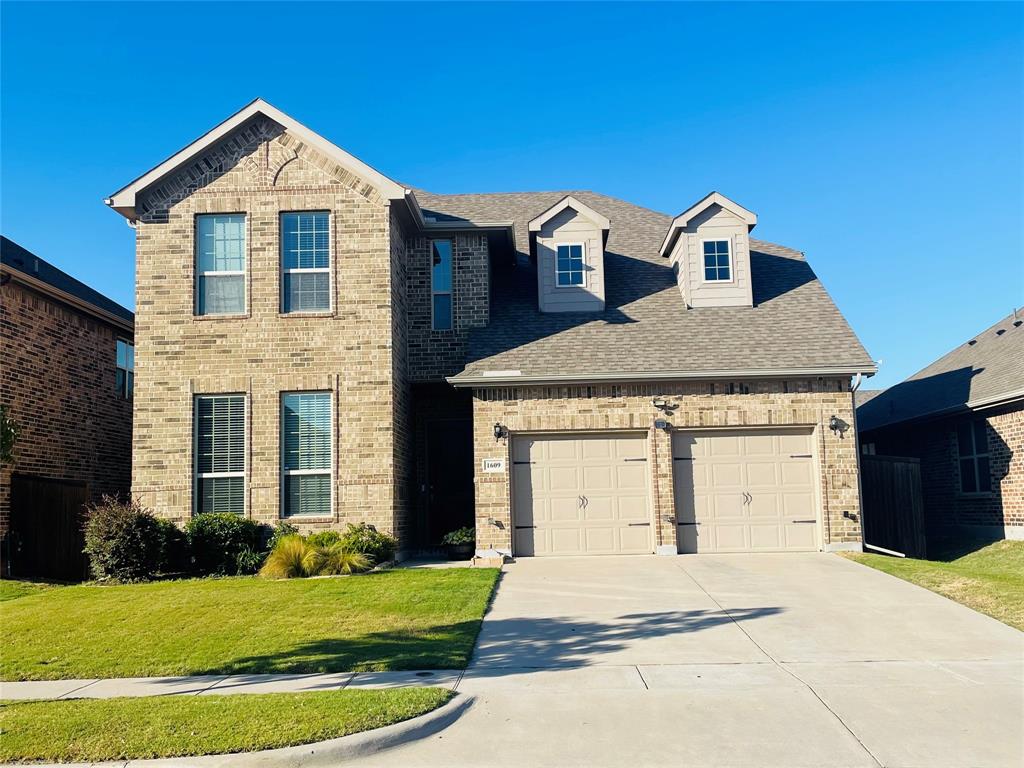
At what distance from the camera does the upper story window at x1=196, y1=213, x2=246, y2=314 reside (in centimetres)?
1634

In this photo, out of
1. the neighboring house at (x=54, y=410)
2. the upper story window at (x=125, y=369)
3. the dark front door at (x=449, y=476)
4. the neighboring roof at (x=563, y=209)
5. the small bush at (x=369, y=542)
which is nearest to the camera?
the small bush at (x=369, y=542)

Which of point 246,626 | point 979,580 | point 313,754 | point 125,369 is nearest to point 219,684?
point 246,626

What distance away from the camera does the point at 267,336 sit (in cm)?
1611

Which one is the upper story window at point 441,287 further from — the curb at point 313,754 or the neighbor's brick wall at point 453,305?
the curb at point 313,754

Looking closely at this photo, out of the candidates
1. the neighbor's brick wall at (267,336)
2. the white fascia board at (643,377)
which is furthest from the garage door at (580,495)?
the neighbor's brick wall at (267,336)

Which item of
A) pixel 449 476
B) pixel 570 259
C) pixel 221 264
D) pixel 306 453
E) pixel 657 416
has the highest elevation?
pixel 570 259

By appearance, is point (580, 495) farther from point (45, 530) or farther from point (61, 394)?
point (61, 394)

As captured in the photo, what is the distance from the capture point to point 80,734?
21.6 ft

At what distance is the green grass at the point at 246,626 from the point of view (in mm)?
8969

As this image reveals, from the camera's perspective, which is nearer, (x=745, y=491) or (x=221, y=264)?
(x=745, y=491)

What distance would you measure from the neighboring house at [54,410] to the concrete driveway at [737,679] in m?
9.51

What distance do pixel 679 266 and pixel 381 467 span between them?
7858mm

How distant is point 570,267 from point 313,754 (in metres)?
13.5

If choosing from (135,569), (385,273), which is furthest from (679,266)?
(135,569)
